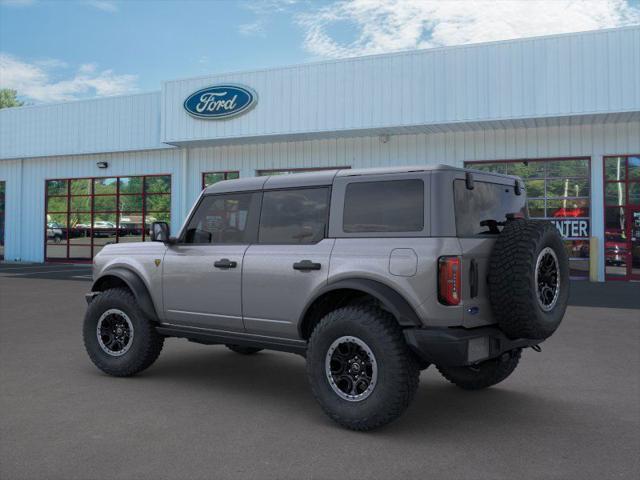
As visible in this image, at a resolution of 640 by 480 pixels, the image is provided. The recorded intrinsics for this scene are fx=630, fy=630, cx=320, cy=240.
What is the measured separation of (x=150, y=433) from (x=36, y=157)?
994 inches

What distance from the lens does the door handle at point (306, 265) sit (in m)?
4.88

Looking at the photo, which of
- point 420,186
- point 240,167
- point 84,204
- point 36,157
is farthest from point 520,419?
point 36,157

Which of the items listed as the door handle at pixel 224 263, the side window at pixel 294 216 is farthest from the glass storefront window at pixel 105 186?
the side window at pixel 294 216

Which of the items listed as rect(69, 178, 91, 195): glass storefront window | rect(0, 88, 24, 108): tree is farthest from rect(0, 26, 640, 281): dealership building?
rect(0, 88, 24, 108): tree

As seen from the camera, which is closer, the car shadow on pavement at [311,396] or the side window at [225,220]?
the car shadow on pavement at [311,396]

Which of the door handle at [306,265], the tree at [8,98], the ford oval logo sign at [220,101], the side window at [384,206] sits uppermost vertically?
the tree at [8,98]

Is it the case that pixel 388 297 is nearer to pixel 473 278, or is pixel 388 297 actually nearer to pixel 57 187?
pixel 473 278

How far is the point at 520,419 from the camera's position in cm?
486

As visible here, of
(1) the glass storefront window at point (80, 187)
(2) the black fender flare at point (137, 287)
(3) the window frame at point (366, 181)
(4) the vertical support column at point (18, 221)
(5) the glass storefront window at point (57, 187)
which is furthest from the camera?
(4) the vertical support column at point (18, 221)

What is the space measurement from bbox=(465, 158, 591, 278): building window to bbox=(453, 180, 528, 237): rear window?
13786mm

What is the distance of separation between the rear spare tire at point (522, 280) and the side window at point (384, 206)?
631mm

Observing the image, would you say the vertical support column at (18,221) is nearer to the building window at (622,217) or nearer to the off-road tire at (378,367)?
the building window at (622,217)

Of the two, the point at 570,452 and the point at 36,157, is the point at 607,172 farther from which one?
the point at 36,157

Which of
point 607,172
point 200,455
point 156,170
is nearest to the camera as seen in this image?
point 200,455
